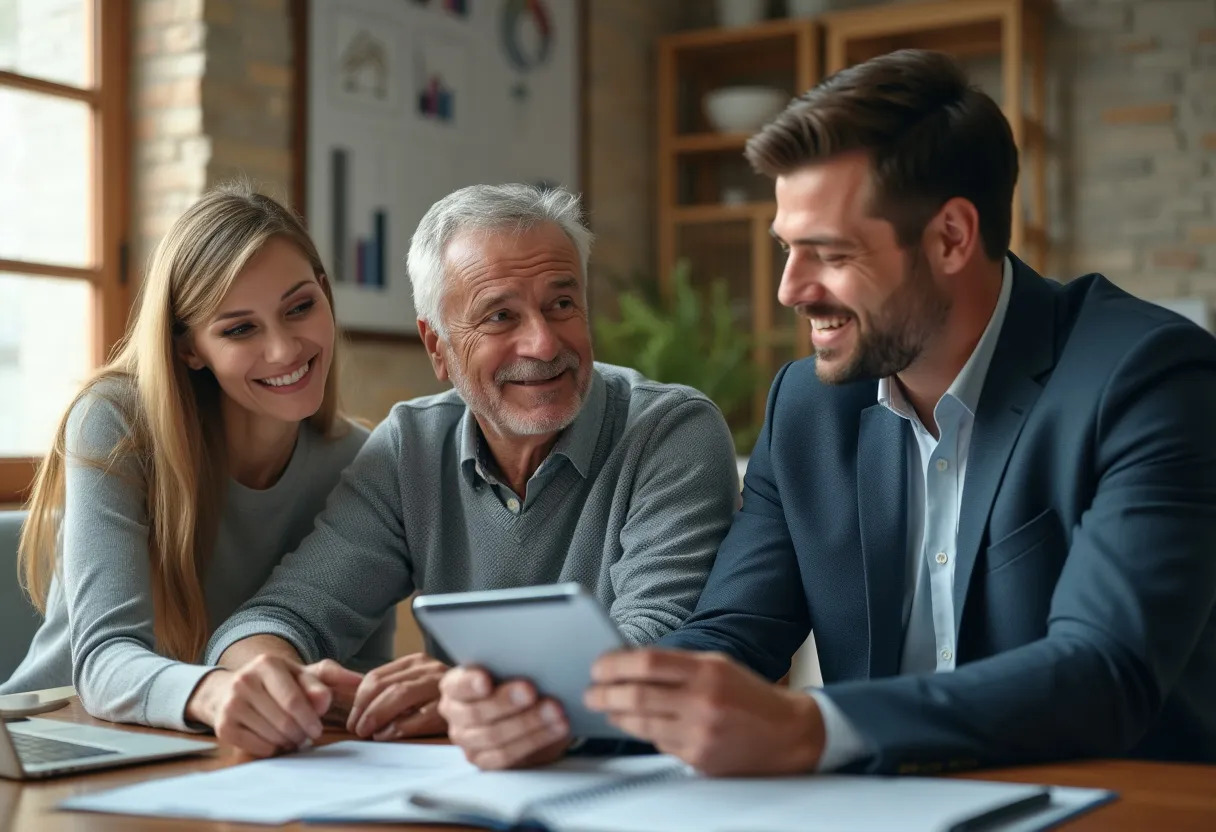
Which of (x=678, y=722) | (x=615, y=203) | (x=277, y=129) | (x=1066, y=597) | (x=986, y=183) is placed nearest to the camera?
(x=678, y=722)

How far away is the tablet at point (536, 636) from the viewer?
1.03 meters

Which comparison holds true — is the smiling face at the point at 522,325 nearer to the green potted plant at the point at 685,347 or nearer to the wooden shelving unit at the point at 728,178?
the green potted plant at the point at 685,347

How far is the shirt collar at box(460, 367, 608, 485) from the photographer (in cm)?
189

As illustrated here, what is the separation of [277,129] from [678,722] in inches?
141

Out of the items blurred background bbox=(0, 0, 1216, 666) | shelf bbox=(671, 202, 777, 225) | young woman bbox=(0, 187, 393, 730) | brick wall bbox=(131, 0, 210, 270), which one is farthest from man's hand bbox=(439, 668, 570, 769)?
shelf bbox=(671, 202, 777, 225)

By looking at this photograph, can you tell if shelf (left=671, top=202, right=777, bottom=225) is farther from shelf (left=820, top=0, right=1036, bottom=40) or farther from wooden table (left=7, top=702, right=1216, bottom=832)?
wooden table (left=7, top=702, right=1216, bottom=832)

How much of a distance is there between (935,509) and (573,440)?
542 millimetres

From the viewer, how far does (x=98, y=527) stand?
5.86 ft

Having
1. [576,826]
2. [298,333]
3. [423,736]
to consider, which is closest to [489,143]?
[298,333]

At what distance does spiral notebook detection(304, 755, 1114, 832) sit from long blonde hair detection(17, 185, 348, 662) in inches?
35.9

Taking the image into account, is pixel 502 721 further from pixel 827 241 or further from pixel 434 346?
pixel 434 346

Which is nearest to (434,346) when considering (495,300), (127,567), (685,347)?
(495,300)

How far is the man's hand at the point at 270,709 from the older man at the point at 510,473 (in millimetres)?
350

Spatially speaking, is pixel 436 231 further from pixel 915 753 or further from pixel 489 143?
pixel 489 143
